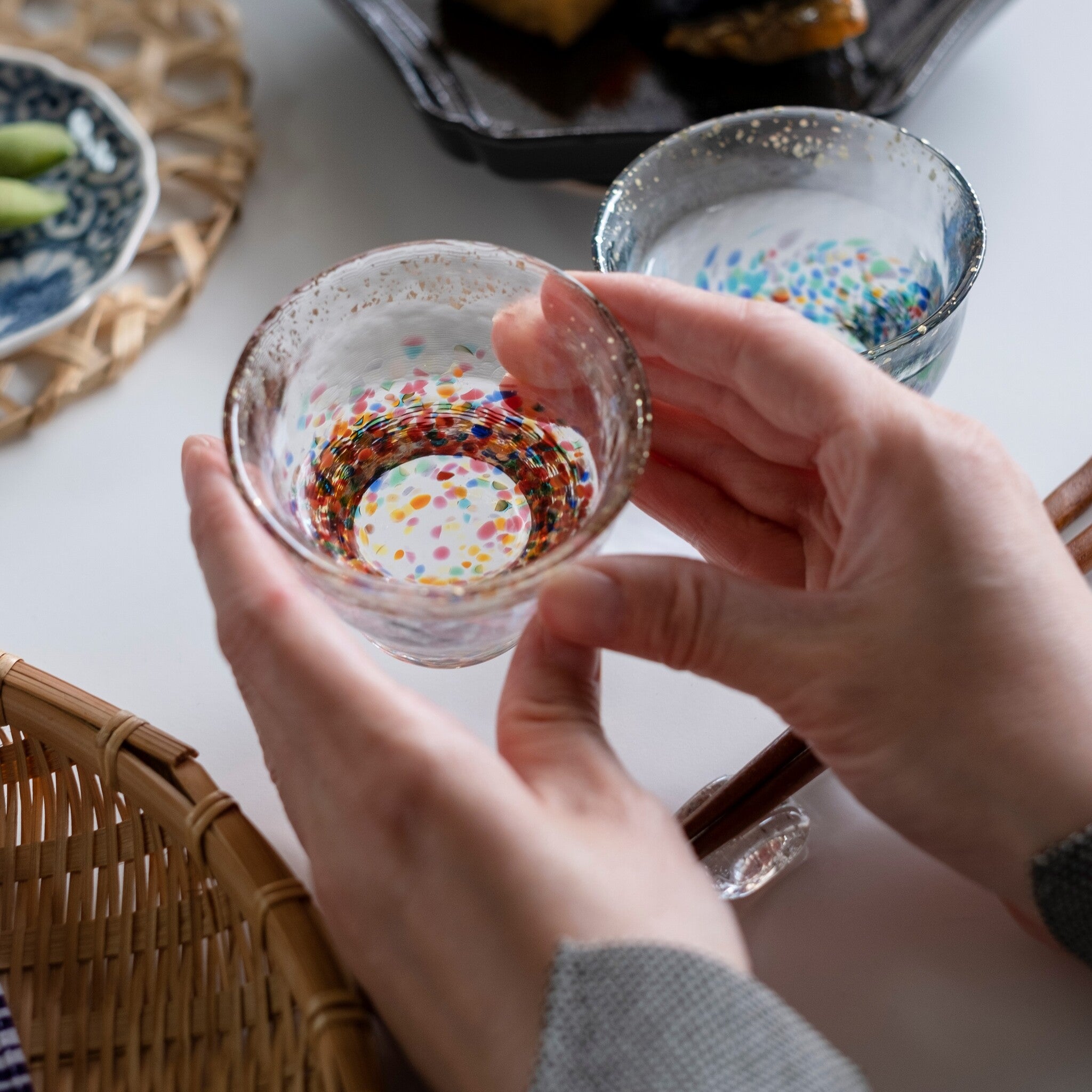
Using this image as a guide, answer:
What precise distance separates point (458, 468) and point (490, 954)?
0.34 m

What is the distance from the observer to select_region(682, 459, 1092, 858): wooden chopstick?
0.62 m

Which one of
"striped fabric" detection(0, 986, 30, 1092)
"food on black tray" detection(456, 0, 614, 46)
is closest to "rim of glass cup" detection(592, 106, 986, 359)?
"food on black tray" detection(456, 0, 614, 46)

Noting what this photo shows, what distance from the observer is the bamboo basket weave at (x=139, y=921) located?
526 millimetres

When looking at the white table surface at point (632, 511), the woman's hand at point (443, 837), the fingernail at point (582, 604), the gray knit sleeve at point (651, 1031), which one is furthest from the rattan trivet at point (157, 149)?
the gray knit sleeve at point (651, 1031)

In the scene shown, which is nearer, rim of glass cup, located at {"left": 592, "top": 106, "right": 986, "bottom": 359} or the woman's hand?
the woman's hand

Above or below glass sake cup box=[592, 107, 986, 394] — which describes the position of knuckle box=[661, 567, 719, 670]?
below

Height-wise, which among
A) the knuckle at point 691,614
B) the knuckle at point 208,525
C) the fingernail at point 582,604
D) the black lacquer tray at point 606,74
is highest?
the black lacquer tray at point 606,74

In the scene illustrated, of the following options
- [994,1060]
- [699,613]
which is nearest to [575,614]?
[699,613]

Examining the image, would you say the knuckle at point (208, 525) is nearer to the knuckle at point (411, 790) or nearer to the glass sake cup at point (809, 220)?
the knuckle at point (411, 790)

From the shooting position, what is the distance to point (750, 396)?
24.6 inches

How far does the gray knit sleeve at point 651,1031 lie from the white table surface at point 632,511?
176mm

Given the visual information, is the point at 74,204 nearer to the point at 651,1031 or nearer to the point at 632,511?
the point at 632,511

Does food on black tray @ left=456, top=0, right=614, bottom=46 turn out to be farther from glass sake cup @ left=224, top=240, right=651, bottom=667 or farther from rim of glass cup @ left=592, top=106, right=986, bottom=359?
glass sake cup @ left=224, top=240, right=651, bottom=667

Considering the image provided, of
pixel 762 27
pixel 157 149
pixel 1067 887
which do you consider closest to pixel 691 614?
pixel 1067 887
